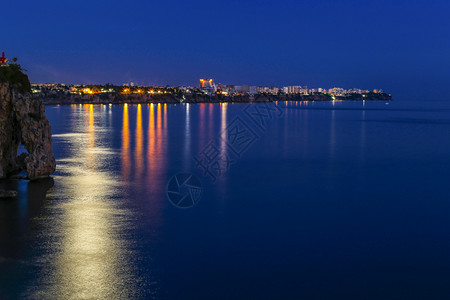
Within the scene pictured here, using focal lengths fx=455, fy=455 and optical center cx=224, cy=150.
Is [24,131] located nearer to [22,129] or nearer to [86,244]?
[22,129]

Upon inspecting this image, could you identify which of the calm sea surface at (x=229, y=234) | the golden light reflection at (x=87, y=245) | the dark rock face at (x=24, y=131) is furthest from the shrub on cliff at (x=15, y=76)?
the golden light reflection at (x=87, y=245)

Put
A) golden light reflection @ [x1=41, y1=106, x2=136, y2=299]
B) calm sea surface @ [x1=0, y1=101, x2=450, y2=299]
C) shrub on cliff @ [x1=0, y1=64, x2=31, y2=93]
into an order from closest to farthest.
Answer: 1. golden light reflection @ [x1=41, y1=106, x2=136, y2=299]
2. calm sea surface @ [x1=0, y1=101, x2=450, y2=299]
3. shrub on cliff @ [x1=0, y1=64, x2=31, y2=93]

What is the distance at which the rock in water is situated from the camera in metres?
21.4

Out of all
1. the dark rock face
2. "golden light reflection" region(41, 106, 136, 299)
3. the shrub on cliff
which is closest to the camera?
"golden light reflection" region(41, 106, 136, 299)

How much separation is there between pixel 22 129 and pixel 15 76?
299 centimetres

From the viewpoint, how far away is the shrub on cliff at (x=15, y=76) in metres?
22.1

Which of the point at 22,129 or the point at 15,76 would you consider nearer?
the point at 22,129

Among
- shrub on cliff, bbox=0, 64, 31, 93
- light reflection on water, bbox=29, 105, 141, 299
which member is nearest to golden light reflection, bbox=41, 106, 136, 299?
light reflection on water, bbox=29, 105, 141, 299

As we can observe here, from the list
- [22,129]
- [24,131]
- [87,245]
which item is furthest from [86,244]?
[22,129]

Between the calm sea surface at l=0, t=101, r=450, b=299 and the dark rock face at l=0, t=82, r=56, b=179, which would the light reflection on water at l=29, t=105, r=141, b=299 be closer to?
the calm sea surface at l=0, t=101, r=450, b=299

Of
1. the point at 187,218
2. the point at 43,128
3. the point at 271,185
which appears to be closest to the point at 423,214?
the point at 271,185

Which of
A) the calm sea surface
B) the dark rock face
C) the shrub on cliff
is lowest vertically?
the calm sea surface

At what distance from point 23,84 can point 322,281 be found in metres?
18.3

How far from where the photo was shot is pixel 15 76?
2261 cm
